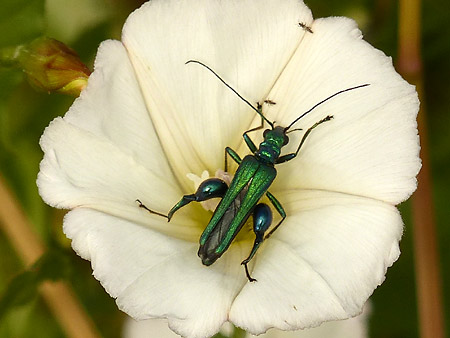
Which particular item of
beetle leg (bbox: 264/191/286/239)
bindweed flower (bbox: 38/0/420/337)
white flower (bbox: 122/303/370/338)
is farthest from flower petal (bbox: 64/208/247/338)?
white flower (bbox: 122/303/370/338)

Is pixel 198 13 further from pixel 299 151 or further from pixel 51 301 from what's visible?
pixel 51 301

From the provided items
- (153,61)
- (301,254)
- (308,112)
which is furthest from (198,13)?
(301,254)

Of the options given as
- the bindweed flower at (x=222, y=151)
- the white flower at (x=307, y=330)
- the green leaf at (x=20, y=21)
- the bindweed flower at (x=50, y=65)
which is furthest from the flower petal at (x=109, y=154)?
the white flower at (x=307, y=330)

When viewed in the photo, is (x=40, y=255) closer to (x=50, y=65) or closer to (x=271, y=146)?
(x=50, y=65)

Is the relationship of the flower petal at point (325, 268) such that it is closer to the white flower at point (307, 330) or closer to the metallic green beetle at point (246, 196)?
the metallic green beetle at point (246, 196)

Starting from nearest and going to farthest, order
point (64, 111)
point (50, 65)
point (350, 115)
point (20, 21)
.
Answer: point (350, 115), point (50, 65), point (20, 21), point (64, 111)

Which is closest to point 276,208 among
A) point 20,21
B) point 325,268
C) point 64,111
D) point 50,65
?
point 325,268
